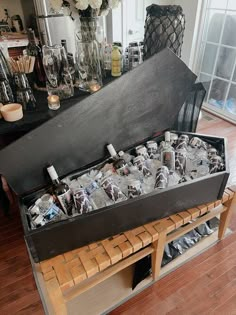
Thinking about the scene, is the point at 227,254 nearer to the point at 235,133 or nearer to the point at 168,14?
the point at 168,14

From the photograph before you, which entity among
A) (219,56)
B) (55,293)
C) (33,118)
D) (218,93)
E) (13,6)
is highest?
(13,6)

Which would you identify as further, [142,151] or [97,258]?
[142,151]

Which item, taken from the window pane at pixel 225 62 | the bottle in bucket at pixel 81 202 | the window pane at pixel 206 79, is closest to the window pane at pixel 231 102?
the window pane at pixel 225 62

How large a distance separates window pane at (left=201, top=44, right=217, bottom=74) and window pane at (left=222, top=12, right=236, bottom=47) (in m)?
0.17

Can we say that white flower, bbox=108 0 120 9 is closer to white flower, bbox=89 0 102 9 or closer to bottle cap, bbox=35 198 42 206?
white flower, bbox=89 0 102 9

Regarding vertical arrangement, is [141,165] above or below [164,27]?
below

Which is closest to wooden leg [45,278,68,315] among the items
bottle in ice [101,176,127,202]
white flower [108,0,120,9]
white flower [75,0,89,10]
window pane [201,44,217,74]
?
bottle in ice [101,176,127,202]

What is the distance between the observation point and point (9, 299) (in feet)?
3.73

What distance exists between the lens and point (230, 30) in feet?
8.06

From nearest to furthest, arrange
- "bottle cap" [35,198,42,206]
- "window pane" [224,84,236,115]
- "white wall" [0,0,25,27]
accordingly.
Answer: "bottle cap" [35,198,42,206] < "window pane" [224,84,236,115] < "white wall" [0,0,25,27]

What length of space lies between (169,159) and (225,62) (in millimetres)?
2142

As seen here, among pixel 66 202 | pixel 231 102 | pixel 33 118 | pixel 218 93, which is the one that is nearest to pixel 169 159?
pixel 66 202

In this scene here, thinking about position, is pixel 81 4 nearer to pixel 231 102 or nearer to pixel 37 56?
pixel 37 56

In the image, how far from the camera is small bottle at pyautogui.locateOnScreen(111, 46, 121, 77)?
1.28m
